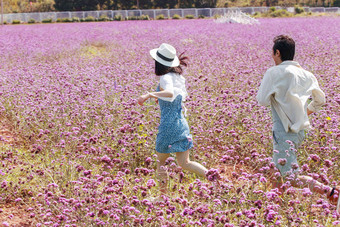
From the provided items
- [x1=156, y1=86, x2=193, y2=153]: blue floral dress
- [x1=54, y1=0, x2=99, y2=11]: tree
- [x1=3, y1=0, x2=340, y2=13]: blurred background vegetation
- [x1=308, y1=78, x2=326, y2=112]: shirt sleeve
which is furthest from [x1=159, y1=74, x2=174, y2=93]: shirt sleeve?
[x1=54, y1=0, x2=99, y2=11]: tree

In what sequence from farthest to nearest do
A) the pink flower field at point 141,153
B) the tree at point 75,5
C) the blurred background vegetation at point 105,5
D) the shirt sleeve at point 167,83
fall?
the tree at point 75,5, the blurred background vegetation at point 105,5, the shirt sleeve at point 167,83, the pink flower field at point 141,153

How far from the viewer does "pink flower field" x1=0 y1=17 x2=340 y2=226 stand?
258 centimetres

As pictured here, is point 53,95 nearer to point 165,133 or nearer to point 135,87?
point 135,87

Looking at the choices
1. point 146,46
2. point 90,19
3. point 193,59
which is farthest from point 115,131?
point 90,19

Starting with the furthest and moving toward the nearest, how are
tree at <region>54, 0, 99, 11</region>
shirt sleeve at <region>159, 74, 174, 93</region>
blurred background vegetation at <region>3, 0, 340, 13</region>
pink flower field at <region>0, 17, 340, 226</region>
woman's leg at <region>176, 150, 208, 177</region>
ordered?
tree at <region>54, 0, 99, 11</region> < blurred background vegetation at <region>3, 0, 340, 13</region> < woman's leg at <region>176, 150, 208, 177</region> < shirt sleeve at <region>159, 74, 174, 93</region> < pink flower field at <region>0, 17, 340, 226</region>

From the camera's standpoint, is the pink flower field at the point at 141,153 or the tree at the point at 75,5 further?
the tree at the point at 75,5

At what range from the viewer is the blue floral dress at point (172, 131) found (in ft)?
11.7

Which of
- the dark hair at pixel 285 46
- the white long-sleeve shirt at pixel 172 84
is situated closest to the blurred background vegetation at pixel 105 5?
the white long-sleeve shirt at pixel 172 84

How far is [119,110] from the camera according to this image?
5.31 meters

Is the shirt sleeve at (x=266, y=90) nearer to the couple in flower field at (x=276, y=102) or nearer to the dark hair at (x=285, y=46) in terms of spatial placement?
the couple in flower field at (x=276, y=102)

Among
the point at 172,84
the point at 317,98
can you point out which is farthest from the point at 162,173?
the point at 317,98

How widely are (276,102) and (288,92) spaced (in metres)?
0.16

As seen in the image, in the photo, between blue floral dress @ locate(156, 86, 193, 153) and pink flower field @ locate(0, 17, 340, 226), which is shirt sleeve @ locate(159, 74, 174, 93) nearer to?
blue floral dress @ locate(156, 86, 193, 153)

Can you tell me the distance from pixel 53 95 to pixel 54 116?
1.20m
